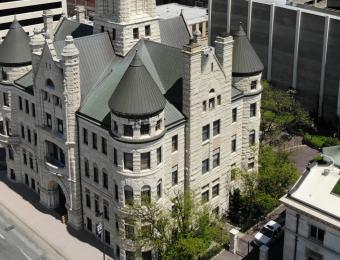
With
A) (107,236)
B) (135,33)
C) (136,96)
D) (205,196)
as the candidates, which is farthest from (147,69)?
(107,236)

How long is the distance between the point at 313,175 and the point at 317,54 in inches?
1646

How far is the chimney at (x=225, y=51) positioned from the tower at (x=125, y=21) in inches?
445

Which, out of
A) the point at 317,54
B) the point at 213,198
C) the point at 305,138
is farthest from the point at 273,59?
the point at 213,198

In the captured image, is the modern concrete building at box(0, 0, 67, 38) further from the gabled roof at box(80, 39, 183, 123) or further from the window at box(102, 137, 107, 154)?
the window at box(102, 137, 107, 154)

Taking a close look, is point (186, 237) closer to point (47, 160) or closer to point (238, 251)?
point (238, 251)

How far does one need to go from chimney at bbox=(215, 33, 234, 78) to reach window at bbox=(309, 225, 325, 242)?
69.8 ft

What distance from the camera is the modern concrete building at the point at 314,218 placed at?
194 ft

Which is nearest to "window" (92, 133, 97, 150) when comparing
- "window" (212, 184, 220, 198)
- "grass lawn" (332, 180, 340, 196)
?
"window" (212, 184, 220, 198)

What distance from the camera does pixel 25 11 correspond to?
13688 cm

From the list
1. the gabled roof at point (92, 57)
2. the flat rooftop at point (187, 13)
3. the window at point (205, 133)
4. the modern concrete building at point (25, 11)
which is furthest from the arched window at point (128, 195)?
the modern concrete building at point (25, 11)

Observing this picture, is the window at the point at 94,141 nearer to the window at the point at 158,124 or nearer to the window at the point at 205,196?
the window at the point at 158,124

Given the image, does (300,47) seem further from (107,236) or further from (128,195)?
(107,236)

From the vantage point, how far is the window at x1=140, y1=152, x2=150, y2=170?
63206 mm

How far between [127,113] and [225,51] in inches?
639
